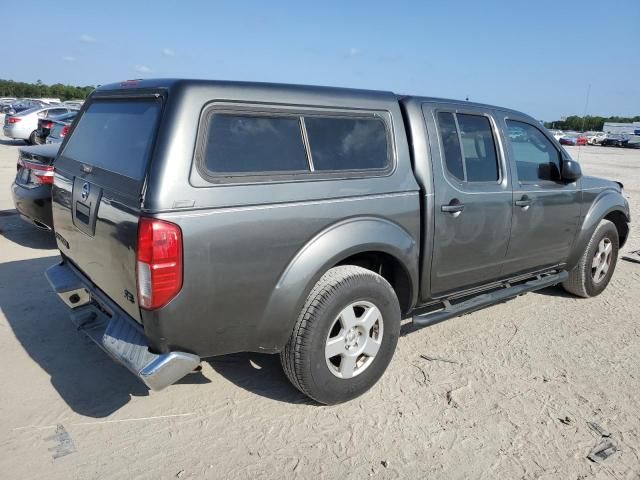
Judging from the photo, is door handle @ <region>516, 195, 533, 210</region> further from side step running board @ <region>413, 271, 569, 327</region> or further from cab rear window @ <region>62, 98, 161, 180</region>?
cab rear window @ <region>62, 98, 161, 180</region>

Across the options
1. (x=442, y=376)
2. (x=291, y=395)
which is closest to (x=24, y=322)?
(x=291, y=395)

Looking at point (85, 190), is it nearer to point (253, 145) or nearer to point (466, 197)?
point (253, 145)

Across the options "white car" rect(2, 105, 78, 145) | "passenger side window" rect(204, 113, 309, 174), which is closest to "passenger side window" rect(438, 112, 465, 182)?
"passenger side window" rect(204, 113, 309, 174)

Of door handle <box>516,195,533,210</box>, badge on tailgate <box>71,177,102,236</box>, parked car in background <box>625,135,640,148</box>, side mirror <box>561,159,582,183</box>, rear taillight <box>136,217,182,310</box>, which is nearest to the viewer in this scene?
rear taillight <box>136,217,182,310</box>

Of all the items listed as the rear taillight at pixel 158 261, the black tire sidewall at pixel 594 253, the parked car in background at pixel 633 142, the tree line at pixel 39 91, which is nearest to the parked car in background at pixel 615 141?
the parked car in background at pixel 633 142

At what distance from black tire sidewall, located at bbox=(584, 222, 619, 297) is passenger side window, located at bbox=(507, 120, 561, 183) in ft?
3.19

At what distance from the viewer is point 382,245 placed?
312 cm

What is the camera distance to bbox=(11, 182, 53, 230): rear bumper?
5630mm

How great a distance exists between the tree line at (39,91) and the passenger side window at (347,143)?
84.1m

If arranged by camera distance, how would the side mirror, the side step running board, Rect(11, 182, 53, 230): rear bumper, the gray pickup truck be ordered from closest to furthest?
the gray pickup truck < the side step running board < the side mirror < Rect(11, 182, 53, 230): rear bumper

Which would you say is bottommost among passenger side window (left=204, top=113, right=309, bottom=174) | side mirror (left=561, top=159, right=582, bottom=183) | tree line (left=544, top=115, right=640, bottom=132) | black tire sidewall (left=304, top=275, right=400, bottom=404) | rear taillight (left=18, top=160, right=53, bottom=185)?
black tire sidewall (left=304, top=275, right=400, bottom=404)

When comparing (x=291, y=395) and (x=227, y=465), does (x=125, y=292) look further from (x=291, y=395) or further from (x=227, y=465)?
(x=291, y=395)

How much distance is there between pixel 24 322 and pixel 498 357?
12.5ft

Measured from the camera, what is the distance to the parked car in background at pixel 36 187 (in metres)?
5.65
